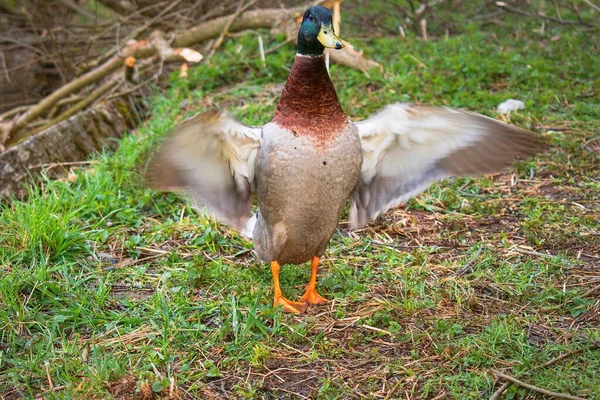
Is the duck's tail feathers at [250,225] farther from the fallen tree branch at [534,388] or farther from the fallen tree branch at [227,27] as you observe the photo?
the fallen tree branch at [227,27]

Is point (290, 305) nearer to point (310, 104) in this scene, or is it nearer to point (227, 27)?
point (310, 104)

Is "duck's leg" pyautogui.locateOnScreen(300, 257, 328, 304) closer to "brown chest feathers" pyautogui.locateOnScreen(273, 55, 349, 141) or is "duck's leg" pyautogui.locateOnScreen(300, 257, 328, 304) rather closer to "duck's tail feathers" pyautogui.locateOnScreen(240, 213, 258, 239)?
"duck's tail feathers" pyautogui.locateOnScreen(240, 213, 258, 239)

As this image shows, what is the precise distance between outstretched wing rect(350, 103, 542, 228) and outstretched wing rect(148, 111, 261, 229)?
53cm

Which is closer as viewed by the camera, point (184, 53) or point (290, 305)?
point (290, 305)

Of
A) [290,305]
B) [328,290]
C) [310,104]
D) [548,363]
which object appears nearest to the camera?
[548,363]

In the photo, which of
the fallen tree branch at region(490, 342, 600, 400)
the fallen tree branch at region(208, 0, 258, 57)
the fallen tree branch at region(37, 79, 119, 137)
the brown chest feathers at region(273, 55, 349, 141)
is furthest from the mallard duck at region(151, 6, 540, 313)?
the fallen tree branch at region(208, 0, 258, 57)

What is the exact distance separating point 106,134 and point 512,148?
353 centimetres

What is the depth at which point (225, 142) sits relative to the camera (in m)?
3.18

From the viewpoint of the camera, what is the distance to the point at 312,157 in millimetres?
3061

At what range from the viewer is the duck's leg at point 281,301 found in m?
3.27

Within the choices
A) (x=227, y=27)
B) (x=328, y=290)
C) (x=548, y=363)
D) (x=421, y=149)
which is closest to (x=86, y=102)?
(x=227, y=27)

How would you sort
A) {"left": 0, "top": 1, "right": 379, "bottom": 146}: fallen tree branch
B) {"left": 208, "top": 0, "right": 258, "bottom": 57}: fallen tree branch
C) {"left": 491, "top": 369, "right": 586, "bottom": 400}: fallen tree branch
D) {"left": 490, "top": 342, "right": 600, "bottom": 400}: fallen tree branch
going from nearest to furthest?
{"left": 491, "top": 369, "right": 586, "bottom": 400}: fallen tree branch
{"left": 490, "top": 342, "right": 600, "bottom": 400}: fallen tree branch
{"left": 0, "top": 1, "right": 379, "bottom": 146}: fallen tree branch
{"left": 208, "top": 0, "right": 258, "bottom": 57}: fallen tree branch

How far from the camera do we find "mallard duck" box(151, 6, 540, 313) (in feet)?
10.0

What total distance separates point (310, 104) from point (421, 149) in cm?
60
